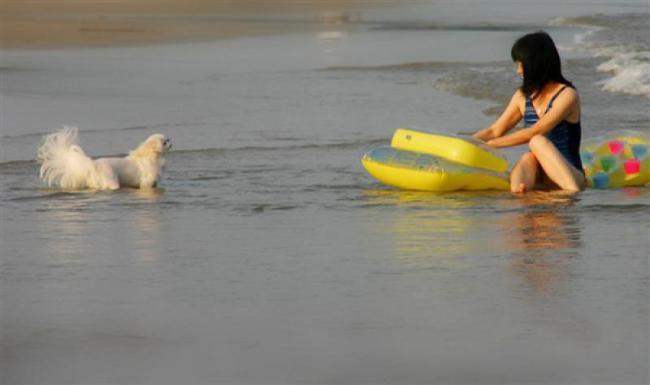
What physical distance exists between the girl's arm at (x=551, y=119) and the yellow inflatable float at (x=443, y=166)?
14cm

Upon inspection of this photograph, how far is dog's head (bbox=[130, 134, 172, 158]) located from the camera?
10414 mm

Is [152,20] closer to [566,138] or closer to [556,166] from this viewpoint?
[566,138]

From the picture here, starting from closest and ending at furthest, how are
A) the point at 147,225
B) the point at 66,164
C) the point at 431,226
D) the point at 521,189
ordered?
the point at 431,226 → the point at 147,225 → the point at 521,189 → the point at 66,164

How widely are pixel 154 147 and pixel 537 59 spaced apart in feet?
8.43

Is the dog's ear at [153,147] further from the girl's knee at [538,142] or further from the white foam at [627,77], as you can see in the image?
the white foam at [627,77]

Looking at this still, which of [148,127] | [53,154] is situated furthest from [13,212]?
[148,127]

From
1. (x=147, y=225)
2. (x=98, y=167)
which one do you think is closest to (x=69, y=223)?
(x=147, y=225)

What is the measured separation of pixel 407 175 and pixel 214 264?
9.21 ft

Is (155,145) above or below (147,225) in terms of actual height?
above

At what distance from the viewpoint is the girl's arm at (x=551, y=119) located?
10250mm

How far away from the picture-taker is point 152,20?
122ft

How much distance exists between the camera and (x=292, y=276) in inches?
292

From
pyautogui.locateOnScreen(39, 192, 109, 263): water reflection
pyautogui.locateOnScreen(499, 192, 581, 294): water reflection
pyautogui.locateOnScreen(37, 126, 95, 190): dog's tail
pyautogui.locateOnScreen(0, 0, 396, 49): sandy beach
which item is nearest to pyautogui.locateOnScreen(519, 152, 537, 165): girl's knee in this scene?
pyautogui.locateOnScreen(499, 192, 581, 294): water reflection

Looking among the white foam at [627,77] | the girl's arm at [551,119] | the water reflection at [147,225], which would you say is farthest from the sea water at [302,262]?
the white foam at [627,77]
